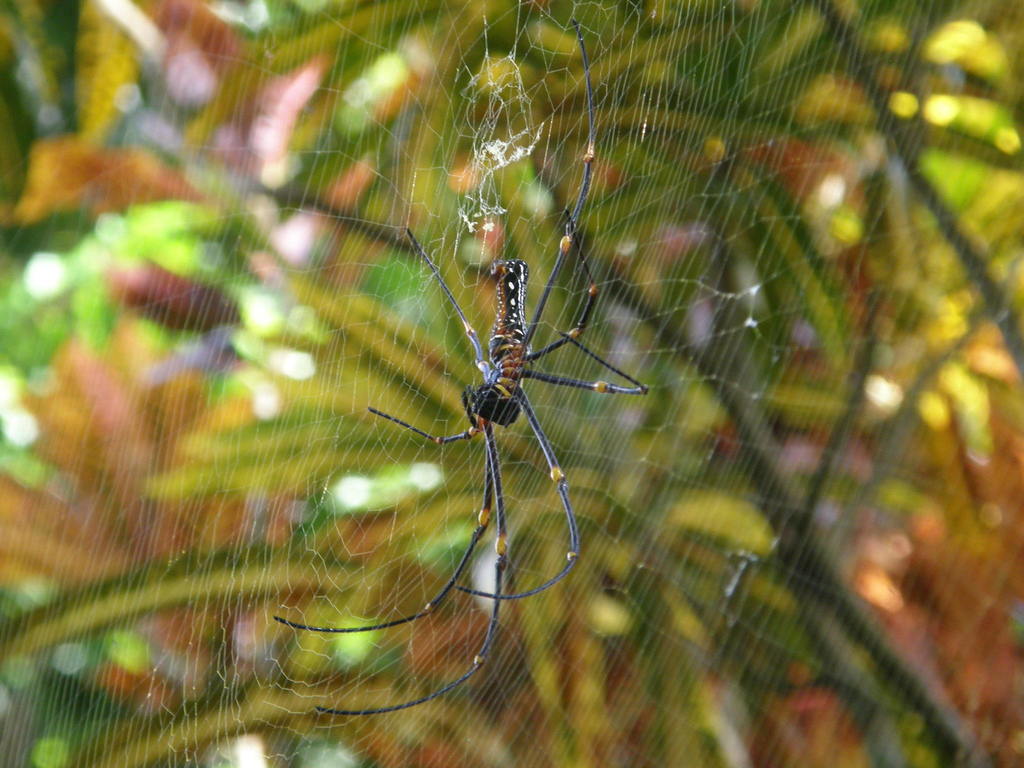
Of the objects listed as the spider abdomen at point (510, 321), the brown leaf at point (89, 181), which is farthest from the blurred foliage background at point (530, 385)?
the spider abdomen at point (510, 321)

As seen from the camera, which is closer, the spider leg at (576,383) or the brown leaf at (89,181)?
the spider leg at (576,383)

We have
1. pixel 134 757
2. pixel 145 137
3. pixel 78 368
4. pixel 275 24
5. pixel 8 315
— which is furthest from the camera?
pixel 8 315

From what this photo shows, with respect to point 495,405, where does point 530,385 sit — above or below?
above

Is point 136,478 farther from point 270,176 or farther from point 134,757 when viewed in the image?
point 270,176

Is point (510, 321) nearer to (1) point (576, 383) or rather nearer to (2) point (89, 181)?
(1) point (576, 383)

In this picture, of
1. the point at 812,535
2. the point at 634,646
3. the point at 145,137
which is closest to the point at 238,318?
the point at 145,137

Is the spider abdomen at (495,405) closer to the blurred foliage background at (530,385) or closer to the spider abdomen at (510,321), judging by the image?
→ the spider abdomen at (510,321)

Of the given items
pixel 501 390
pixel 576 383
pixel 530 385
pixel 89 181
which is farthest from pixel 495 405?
pixel 89 181

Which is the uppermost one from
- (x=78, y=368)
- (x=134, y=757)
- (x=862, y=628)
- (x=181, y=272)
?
(x=181, y=272)
